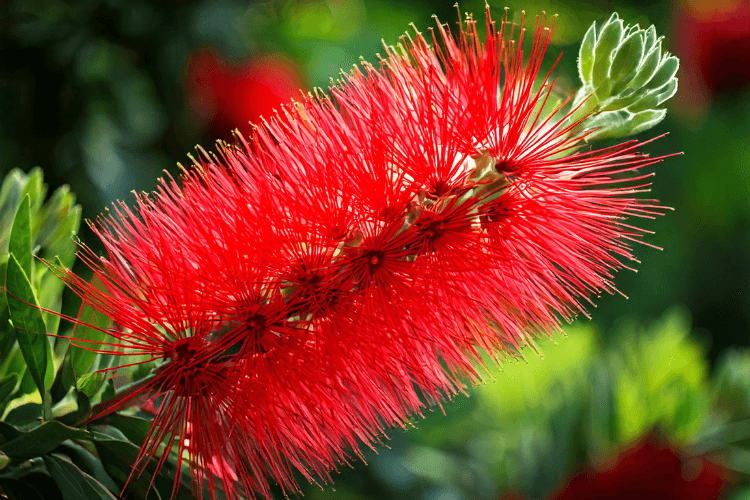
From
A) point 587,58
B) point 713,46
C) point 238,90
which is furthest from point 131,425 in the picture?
point 713,46

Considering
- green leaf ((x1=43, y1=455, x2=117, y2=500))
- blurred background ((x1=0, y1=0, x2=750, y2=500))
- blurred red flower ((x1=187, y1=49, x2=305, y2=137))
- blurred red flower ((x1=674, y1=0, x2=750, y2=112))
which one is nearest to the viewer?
green leaf ((x1=43, y1=455, x2=117, y2=500))

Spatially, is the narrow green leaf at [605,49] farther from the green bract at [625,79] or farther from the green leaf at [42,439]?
the green leaf at [42,439]

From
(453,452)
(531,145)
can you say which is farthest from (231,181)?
(453,452)

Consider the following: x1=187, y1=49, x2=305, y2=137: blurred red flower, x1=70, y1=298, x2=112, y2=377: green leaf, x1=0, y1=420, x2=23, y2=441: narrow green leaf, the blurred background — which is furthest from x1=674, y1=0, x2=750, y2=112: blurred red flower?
x1=0, y1=420, x2=23, y2=441: narrow green leaf

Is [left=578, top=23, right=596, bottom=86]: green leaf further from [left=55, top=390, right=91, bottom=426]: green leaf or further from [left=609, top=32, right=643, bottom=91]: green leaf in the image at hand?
[left=55, top=390, right=91, bottom=426]: green leaf

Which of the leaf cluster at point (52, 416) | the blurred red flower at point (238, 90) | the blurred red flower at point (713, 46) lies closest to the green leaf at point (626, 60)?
the leaf cluster at point (52, 416)

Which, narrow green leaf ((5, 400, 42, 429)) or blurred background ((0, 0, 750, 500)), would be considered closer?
narrow green leaf ((5, 400, 42, 429))
